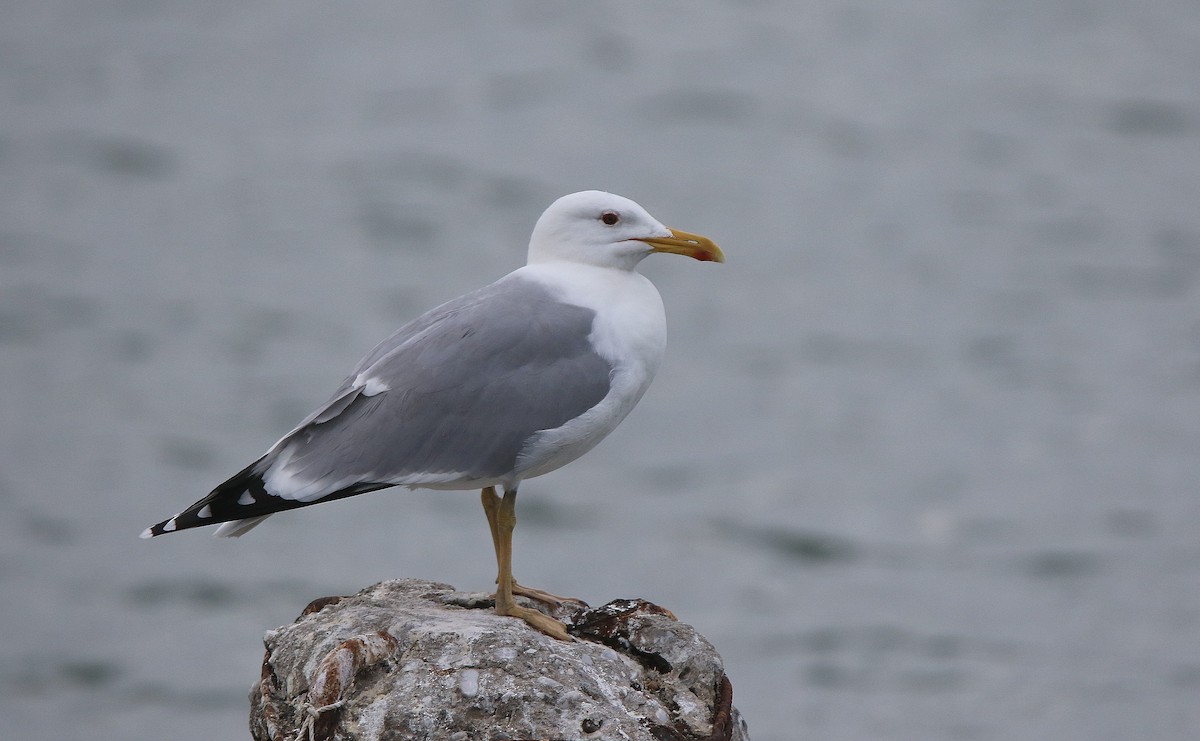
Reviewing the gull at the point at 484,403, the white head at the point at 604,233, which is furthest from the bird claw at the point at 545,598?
the white head at the point at 604,233

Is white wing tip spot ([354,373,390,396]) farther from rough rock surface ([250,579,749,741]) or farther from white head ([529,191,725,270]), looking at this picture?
white head ([529,191,725,270])

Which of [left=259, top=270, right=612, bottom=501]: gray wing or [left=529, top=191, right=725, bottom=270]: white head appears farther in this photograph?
[left=529, top=191, right=725, bottom=270]: white head

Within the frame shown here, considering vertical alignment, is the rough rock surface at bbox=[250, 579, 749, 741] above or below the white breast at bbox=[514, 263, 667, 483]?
below

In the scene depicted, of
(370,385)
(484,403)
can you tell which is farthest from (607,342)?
(370,385)

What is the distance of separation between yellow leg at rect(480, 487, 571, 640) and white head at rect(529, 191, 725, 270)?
975 millimetres

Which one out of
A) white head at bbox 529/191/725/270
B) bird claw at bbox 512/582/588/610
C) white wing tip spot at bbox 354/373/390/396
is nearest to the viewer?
white wing tip spot at bbox 354/373/390/396

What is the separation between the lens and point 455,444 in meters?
5.63

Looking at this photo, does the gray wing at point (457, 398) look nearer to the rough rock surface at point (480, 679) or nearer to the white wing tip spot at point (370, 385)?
the white wing tip spot at point (370, 385)

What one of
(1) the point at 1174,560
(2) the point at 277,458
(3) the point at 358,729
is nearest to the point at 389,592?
(2) the point at 277,458

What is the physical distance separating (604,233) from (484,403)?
88cm

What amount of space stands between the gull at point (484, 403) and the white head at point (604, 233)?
0.18 m

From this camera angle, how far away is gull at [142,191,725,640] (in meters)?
5.55

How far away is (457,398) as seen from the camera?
5684mm

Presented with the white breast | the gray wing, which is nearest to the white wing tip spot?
the gray wing
